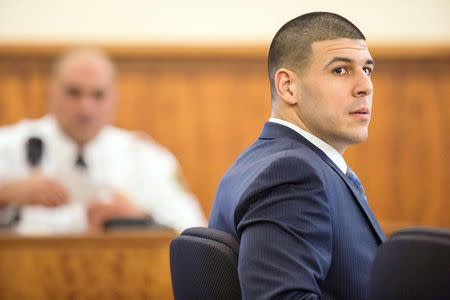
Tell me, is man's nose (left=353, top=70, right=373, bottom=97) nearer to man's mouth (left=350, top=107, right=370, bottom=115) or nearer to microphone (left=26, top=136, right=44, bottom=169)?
man's mouth (left=350, top=107, right=370, bottom=115)

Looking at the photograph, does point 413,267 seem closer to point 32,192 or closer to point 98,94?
point 32,192

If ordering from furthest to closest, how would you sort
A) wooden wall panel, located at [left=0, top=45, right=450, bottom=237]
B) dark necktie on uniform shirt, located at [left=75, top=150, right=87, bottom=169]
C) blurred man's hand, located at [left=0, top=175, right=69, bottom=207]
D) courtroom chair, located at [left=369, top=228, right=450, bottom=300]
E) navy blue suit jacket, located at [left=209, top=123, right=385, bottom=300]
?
wooden wall panel, located at [left=0, top=45, right=450, bottom=237] < dark necktie on uniform shirt, located at [left=75, top=150, right=87, bottom=169] < blurred man's hand, located at [left=0, top=175, right=69, bottom=207] < navy blue suit jacket, located at [left=209, top=123, right=385, bottom=300] < courtroom chair, located at [left=369, top=228, right=450, bottom=300]

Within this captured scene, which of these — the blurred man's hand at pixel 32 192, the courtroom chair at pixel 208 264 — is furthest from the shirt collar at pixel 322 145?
the blurred man's hand at pixel 32 192

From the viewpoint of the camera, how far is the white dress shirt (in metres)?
4.22

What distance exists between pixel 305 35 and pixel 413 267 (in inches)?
26.3

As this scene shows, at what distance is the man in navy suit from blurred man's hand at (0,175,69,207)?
7.38ft

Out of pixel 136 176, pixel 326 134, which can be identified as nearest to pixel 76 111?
pixel 136 176

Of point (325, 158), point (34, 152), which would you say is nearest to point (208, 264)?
point (325, 158)

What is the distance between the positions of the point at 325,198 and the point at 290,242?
110mm

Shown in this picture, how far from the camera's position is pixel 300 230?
1.46 metres

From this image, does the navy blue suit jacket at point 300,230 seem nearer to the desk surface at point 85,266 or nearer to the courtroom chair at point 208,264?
the courtroom chair at point 208,264

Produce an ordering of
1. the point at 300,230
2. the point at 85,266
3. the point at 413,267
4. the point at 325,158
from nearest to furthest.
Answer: the point at 413,267
the point at 300,230
the point at 325,158
the point at 85,266

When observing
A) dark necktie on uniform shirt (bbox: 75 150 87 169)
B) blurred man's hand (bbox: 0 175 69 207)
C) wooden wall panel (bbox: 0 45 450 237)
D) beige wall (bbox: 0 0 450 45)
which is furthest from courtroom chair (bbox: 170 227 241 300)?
beige wall (bbox: 0 0 450 45)

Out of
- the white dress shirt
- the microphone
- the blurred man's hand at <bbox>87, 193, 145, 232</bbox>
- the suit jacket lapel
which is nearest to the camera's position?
the suit jacket lapel
